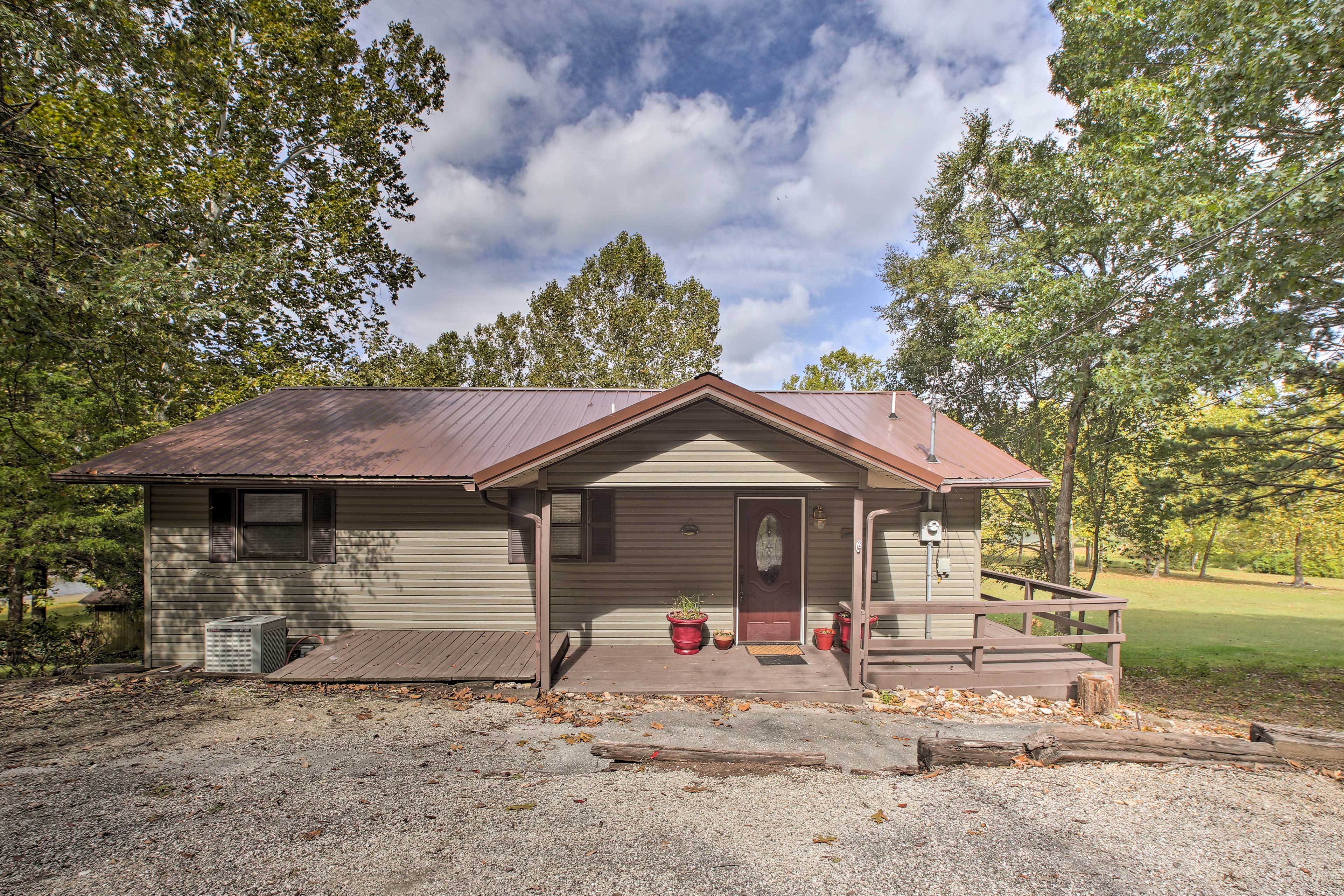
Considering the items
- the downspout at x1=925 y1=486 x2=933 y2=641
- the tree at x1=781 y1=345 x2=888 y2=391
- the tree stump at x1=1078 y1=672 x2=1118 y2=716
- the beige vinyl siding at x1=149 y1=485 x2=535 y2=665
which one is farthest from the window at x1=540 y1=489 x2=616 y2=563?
the tree at x1=781 y1=345 x2=888 y2=391

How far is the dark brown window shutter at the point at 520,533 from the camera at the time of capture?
8469 millimetres

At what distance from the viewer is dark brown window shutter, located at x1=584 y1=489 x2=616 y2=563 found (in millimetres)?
8500

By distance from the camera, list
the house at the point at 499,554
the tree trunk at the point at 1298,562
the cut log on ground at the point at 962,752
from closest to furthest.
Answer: the cut log on ground at the point at 962,752 < the house at the point at 499,554 < the tree trunk at the point at 1298,562

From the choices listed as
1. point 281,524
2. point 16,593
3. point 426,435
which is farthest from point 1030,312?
point 16,593

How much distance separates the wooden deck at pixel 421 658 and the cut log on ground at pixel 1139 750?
537cm

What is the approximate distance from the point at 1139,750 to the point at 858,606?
2732 millimetres

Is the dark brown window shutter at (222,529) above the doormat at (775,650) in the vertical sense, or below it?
above

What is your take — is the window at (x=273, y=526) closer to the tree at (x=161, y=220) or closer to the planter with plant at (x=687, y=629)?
the tree at (x=161, y=220)

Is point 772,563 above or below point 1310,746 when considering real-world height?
above

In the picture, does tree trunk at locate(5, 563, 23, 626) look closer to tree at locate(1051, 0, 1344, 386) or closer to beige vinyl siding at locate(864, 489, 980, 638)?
beige vinyl siding at locate(864, 489, 980, 638)

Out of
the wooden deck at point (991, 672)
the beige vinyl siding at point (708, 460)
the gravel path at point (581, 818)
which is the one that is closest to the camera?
the gravel path at point (581, 818)

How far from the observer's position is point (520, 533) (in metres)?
8.48

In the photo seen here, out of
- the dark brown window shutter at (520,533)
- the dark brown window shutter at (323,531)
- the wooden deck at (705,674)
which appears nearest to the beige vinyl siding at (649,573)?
the wooden deck at (705,674)

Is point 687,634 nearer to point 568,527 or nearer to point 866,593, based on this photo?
point 568,527
